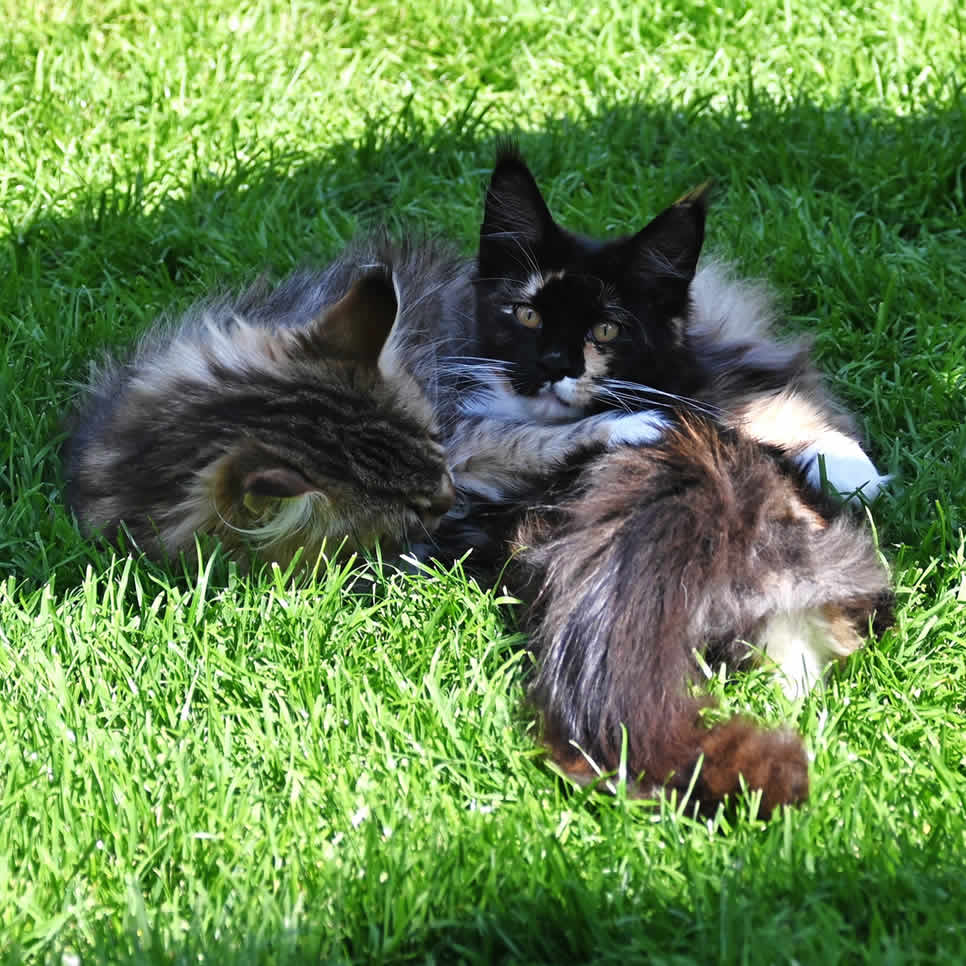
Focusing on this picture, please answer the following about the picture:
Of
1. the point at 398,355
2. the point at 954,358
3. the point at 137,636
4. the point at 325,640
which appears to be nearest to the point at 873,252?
the point at 954,358

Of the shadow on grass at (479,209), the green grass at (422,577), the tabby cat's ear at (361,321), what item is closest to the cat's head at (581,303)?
the tabby cat's ear at (361,321)

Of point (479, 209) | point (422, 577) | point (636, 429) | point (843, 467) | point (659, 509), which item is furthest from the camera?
point (479, 209)

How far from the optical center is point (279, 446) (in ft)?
10.4

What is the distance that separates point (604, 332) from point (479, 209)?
162 centimetres

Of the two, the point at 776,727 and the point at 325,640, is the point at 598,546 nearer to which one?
the point at 776,727

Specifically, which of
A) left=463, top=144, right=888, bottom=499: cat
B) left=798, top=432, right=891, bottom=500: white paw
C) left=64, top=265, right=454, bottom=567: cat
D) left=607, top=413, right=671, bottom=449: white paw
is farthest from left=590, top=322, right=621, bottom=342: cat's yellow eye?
left=798, top=432, right=891, bottom=500: white paw

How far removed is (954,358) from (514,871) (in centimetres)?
261

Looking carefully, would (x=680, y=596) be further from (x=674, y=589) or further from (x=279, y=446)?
(x=279, y=446)

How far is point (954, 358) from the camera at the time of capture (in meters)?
4.11

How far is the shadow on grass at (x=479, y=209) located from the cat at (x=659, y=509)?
2.13 feet

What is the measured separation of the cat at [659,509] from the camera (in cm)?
262

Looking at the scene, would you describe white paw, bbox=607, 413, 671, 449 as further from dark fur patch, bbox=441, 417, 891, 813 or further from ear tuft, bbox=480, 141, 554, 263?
ear tuft, bbox=480, 141, 554, 263

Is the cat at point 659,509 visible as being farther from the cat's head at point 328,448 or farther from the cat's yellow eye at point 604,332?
the cat's head at point 328,448

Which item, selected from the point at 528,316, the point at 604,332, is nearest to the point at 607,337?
the point at 604,332
